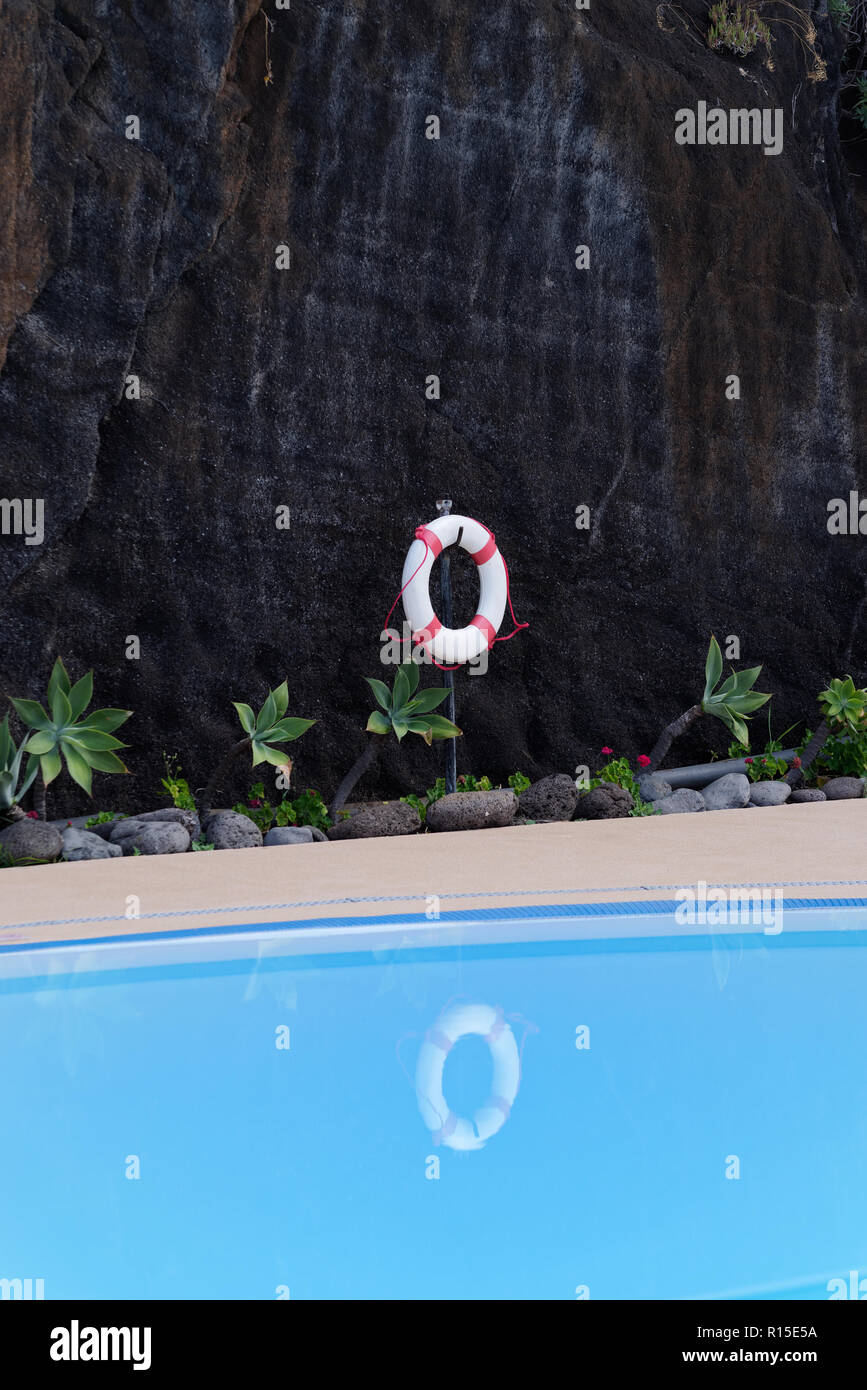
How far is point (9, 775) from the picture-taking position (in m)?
5.45

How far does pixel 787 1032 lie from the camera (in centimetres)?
332

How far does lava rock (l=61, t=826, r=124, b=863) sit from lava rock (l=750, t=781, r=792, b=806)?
3.05 meters

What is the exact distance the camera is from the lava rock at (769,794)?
664 cm

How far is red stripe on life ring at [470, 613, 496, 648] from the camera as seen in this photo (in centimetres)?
634

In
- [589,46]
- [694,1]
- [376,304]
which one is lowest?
[376,304]

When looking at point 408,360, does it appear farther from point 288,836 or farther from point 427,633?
point 288,836

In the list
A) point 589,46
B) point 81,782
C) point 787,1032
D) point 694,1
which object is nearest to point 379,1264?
point 787,1032

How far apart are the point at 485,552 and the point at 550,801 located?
1.21 meters

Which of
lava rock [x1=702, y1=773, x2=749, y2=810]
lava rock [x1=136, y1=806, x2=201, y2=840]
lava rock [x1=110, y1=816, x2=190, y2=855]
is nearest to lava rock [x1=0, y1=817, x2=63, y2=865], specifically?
lava rock [x1=110, y1=816, x2=190, y2=855]

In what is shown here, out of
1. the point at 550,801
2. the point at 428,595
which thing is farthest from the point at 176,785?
the point at 550,801

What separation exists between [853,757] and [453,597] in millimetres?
2209

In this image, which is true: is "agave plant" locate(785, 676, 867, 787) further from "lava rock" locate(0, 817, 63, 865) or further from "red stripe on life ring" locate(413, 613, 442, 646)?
"lava rock" locate(0, 817, 63, 865)

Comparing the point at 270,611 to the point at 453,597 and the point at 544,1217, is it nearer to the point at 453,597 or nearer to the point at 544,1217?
the point at 453,597

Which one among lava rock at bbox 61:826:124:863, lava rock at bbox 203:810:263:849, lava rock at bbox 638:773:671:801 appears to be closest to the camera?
lava rock at bbox 61:826:124:863
